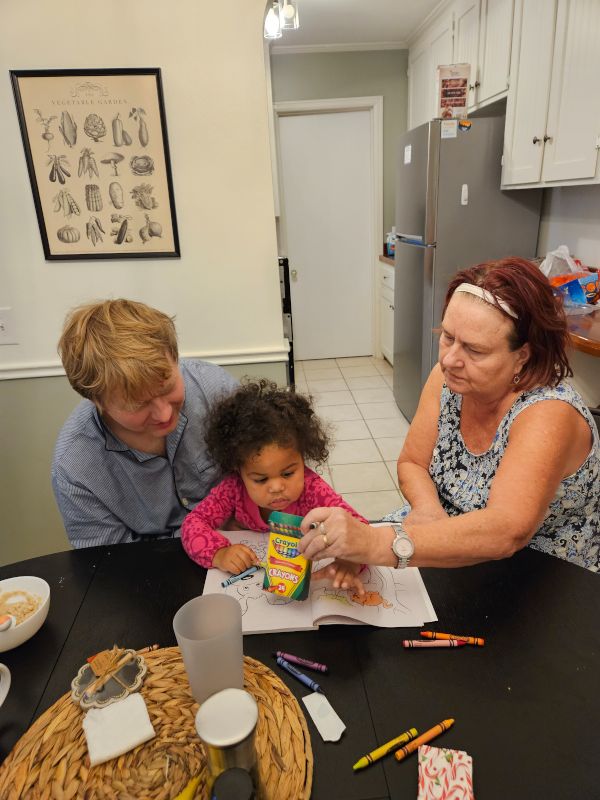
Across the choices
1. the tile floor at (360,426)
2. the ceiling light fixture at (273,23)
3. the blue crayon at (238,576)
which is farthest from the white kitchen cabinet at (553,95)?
the blue crayon at (238,576)

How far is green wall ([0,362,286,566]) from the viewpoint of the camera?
81.5 inches

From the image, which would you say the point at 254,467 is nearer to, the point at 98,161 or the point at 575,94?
the point at 98,161

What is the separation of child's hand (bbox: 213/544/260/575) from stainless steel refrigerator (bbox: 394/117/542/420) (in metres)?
2.42

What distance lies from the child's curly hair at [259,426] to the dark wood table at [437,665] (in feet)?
0.85

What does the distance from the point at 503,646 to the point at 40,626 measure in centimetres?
76

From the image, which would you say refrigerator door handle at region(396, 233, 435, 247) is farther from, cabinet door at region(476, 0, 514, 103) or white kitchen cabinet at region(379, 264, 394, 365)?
white kitchen cabinet at region(379, 264, 394, 365)

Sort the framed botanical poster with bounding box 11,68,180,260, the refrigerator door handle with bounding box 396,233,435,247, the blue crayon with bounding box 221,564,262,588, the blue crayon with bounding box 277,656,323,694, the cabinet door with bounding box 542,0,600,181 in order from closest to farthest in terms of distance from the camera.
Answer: the blue crayon with bounding box 277,656,323,694 < the blue crayon with bounding box 221,564,262,588 < the framed botanical poster with bounding box 11,68,180,260 < the cabinet door with bounding box 542,0,600,181 < the refrigerator door handle with bounding box 396,233,435,247

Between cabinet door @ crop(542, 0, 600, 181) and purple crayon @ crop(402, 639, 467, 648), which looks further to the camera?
cabinet door @ crop(542, 0, 600, 181)

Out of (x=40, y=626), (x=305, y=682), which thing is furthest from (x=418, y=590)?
(x=40, y=626)

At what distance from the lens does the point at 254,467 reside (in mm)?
1146

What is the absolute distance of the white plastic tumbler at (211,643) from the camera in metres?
0.68

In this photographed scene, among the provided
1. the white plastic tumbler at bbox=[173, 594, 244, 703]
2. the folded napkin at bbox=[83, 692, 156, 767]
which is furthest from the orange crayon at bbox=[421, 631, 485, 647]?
the folded napkin at bbox=[83, 692, 156, 767]

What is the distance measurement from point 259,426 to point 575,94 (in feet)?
7.27

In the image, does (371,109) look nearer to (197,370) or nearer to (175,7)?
(175,7)
